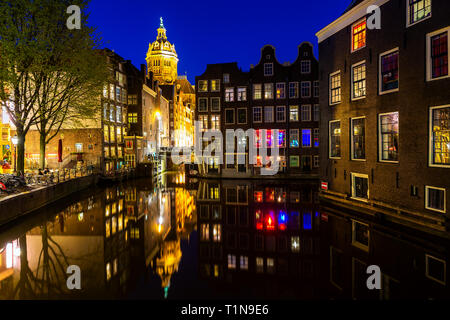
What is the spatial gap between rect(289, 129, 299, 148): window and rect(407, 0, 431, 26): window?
86.1ft

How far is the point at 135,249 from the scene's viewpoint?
1210 centimetres

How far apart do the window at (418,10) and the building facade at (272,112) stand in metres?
25.6

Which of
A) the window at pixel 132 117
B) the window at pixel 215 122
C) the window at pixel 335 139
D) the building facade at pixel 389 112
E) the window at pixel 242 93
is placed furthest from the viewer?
the window at pixel 132 117

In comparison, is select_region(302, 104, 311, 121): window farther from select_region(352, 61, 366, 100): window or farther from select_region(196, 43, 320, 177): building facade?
select_region(352, 61, 366, 100): window

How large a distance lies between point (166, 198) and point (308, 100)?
25659mm

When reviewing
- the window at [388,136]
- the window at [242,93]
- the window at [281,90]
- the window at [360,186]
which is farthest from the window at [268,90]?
the window at [388,136]

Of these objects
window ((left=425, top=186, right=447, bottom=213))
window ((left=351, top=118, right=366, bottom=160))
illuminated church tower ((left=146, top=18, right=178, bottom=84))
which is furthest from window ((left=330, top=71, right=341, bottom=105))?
illuminated church tower ((left=146, top=18, right=178, bottom=84))

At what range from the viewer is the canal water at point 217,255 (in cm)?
833

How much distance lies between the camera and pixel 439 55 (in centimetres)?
1320

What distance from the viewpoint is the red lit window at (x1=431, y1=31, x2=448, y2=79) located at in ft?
42.3

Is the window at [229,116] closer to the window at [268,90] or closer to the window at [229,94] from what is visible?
the window at [229,94]
